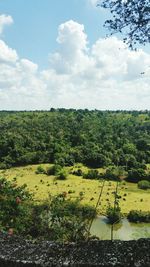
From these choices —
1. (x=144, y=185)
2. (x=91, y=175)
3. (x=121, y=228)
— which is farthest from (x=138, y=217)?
(x=91, y=175)

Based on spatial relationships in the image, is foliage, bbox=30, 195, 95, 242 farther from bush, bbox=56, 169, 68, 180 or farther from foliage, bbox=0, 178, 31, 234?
bush, bbox=56, 169, 68, 180

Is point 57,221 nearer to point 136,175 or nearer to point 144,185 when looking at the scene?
point 144,185

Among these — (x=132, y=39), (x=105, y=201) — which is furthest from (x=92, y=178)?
(x=132, y=39)

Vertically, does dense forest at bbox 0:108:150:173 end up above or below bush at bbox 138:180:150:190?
above

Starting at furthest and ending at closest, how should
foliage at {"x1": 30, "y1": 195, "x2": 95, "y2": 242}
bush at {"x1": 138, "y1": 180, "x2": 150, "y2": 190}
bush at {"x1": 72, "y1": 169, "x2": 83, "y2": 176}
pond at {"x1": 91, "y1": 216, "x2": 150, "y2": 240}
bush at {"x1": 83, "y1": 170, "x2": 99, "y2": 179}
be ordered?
1. bush at {"x1": 72, "y1": 169, "x2": 83, "y2": 176}
2. bush at {"x1": 83, "y1": 170, "x2": 99, "y2": 179}
3. bush at {"x1": 138, "y1": 180, "x2": 150, "y2": 190}
4. pond at {"x1": 91, "y1": 216, "x2": 150, "y2": 240}
5. foliage at {"x1": 30, "y1": 195, "x2": 95, "y2": 242}

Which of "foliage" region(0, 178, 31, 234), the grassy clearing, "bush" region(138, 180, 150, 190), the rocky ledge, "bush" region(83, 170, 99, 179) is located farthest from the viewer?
"bush" region(83, 170, 99, 179)

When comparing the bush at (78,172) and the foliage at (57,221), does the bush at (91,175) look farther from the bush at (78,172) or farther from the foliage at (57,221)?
the foliage at (57,221)

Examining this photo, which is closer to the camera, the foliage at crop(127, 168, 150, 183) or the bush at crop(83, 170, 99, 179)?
the foliage at crop(127, 168, 150, 183)

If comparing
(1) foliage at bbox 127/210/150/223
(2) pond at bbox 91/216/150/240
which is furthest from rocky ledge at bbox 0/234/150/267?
(1) foliage at bbox 127/210/150/223
